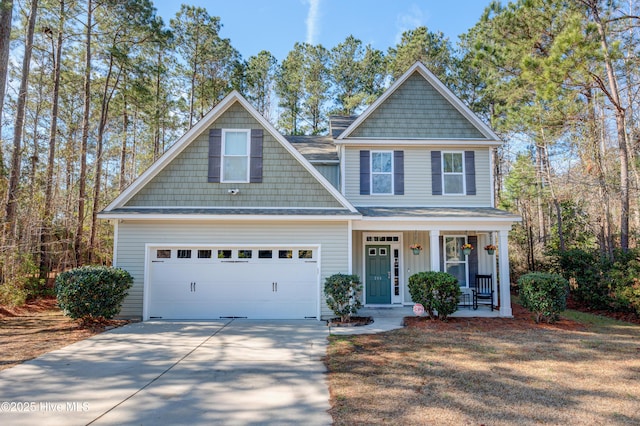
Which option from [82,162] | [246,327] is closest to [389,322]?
[246,327]

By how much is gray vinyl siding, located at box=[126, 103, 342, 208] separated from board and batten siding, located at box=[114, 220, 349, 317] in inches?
23.8

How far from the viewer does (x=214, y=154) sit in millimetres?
10680

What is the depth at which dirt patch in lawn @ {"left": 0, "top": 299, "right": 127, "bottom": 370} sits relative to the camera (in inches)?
273

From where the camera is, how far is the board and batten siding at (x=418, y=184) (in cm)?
1207

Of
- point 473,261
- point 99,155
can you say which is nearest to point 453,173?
point 473,261

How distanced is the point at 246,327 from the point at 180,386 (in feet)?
13.1

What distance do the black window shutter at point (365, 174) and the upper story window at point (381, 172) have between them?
142 mm

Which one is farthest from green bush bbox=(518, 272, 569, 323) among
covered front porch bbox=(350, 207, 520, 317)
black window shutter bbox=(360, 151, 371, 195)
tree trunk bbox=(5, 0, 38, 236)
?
tree trunk bbox=(5, 0, 38, 236)

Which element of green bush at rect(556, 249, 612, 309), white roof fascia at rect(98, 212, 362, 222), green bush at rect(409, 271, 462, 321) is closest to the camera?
green bush at rect(409, 271, 462, 321)

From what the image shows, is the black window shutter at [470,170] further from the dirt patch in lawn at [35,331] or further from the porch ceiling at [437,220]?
the dirt patch in lawn at [35,331]

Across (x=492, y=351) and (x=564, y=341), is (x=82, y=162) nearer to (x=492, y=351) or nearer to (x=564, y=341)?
(x=492, y=351)

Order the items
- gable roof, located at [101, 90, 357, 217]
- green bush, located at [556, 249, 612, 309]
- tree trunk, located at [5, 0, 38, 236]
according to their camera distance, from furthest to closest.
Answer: green bush, located at [556, 249, 612, 309], tree trunk, located at [5, 0, 38, 236], gable roof, located at [101, 90, 357, 217]

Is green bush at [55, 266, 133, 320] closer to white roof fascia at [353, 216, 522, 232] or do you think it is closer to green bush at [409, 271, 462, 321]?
white roof fascia at [353, 216, 522, 232]

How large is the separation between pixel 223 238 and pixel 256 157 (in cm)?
250
